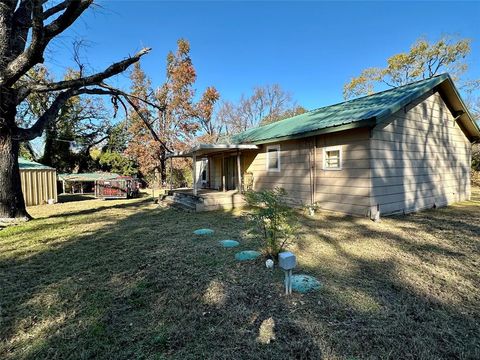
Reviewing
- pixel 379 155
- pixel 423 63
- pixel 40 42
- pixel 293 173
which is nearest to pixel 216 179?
pixel 293 173

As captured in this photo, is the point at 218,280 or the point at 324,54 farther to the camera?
the point at 324,54

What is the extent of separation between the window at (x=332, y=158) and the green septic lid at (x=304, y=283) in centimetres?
511

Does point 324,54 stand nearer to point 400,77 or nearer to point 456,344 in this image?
point 400,77

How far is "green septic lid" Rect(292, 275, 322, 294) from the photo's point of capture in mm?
3113

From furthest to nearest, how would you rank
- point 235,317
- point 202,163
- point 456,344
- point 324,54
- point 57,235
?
point 324,54 → point 202,163 → point 57,235 → point 235,317 → point 456,344

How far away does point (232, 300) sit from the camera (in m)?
2.89

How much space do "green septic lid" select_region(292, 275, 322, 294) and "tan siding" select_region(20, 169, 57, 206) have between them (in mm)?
14460

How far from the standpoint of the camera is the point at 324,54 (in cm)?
1964

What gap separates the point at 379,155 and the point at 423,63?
20407mm

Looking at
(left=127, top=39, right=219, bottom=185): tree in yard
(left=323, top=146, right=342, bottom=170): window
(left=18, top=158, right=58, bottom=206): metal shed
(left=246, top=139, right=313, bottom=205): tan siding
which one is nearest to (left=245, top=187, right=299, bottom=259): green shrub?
(left=323, top=146, right=342, bottom=170): window

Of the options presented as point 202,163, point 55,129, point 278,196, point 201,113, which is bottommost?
point 278,196

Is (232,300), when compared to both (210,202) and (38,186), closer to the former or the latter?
(210,202)

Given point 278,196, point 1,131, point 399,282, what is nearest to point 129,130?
point 1,131

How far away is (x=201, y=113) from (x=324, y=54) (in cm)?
1127
